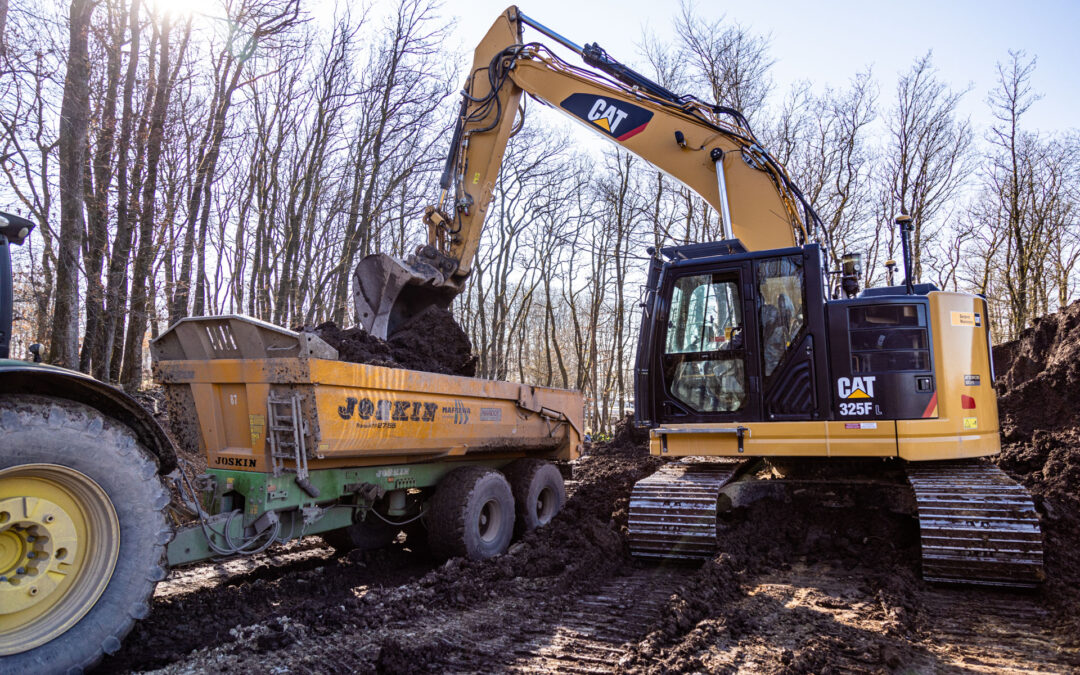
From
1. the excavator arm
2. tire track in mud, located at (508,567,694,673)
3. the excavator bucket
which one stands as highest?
the excavator arm

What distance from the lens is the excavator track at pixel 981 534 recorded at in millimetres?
4785

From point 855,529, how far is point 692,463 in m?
1.58

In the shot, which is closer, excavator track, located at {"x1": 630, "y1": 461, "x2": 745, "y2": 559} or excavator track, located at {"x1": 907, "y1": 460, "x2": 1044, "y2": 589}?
excavator track, located at {"x1": 907, "y1": 460, "x2": 1044, "y2": 589}

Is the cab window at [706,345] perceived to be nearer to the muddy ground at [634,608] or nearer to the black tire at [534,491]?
the muddy ground at [634,608]

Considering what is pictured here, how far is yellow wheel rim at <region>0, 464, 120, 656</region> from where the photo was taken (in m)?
2.95


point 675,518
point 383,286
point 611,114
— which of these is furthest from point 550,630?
point 611,114

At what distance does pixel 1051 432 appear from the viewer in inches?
336

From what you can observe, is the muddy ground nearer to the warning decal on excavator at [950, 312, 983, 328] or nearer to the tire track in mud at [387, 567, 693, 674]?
the tire track in mud at [387, 567, 693, 674]

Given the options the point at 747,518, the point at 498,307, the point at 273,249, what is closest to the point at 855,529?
the point at 747,518

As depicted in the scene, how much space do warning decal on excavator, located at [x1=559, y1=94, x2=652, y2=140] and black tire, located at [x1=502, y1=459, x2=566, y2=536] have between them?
356cm

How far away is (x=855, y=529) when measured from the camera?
236 inches

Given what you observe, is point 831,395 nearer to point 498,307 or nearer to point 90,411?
point 90,411

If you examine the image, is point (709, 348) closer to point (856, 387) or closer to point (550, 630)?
point (856, 387)

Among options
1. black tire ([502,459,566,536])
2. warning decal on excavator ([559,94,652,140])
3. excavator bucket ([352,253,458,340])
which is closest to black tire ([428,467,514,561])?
black tire ([502,459,566,536])
